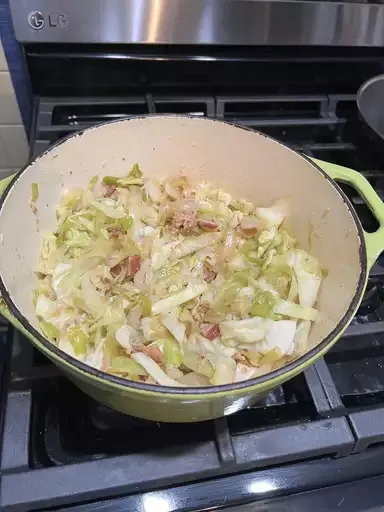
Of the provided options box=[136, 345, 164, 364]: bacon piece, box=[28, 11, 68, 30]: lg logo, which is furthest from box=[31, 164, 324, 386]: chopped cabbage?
box=[28, 11, 68, 30]: lg logo

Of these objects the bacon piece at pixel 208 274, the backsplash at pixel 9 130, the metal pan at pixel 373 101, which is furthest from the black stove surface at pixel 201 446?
the backsplash at pixel 9 130

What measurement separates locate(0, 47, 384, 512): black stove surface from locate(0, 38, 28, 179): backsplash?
1.55ft

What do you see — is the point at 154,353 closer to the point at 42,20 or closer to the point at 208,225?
the point at 208,225

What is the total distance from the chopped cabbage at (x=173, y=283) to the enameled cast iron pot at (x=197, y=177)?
0.07 ft

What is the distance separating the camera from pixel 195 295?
0.64 meters

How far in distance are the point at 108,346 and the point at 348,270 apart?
11.4 inches

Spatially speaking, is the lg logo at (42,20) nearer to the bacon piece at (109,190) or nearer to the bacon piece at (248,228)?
the bacon piece at (109,190)

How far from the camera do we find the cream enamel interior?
61 centimetres

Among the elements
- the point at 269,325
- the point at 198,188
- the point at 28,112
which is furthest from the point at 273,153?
the point at 28,112

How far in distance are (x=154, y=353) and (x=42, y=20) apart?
1.84 feet

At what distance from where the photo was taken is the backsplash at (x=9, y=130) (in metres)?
0.89

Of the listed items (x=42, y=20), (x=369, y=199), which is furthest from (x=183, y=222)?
(x=42, y=20)

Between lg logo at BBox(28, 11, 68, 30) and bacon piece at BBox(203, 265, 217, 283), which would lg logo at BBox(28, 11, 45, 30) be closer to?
lg logo at BBox(28, 11, 68, 30)

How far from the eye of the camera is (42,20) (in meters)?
0.80
